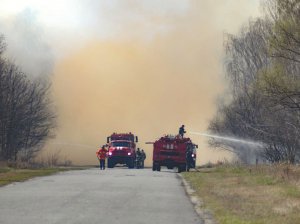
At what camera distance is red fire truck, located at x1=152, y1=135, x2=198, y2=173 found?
42.6m

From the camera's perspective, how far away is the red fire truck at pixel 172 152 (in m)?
42.6

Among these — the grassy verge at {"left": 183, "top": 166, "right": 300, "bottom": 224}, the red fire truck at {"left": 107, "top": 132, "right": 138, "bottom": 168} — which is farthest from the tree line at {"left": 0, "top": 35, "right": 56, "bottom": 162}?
the grassy verge at {"left": 183, "top": 166, "right": 300, "bottom": 224}

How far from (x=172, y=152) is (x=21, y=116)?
2635 centimetres

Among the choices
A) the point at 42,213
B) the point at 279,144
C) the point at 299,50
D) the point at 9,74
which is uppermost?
the point at 9,74

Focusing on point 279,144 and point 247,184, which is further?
point 279,144

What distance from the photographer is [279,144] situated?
48.8 metres

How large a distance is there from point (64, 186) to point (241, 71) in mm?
39003

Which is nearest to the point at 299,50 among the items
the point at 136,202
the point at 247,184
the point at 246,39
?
Answer: the point at 247,184

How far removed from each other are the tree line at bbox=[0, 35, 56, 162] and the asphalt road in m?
37.3

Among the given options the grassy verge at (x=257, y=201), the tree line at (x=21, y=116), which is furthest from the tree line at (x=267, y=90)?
the tree line at (x=21, y=116)

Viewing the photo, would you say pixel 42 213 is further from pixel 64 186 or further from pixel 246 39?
pixel 246 39

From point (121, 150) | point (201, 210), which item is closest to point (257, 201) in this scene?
point (201, 210)

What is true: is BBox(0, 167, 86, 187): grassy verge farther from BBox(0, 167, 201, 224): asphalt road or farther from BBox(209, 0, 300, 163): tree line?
BBox(209, 0, 300, 163): tree line

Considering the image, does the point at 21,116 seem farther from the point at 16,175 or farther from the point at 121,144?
the point at 16,175
